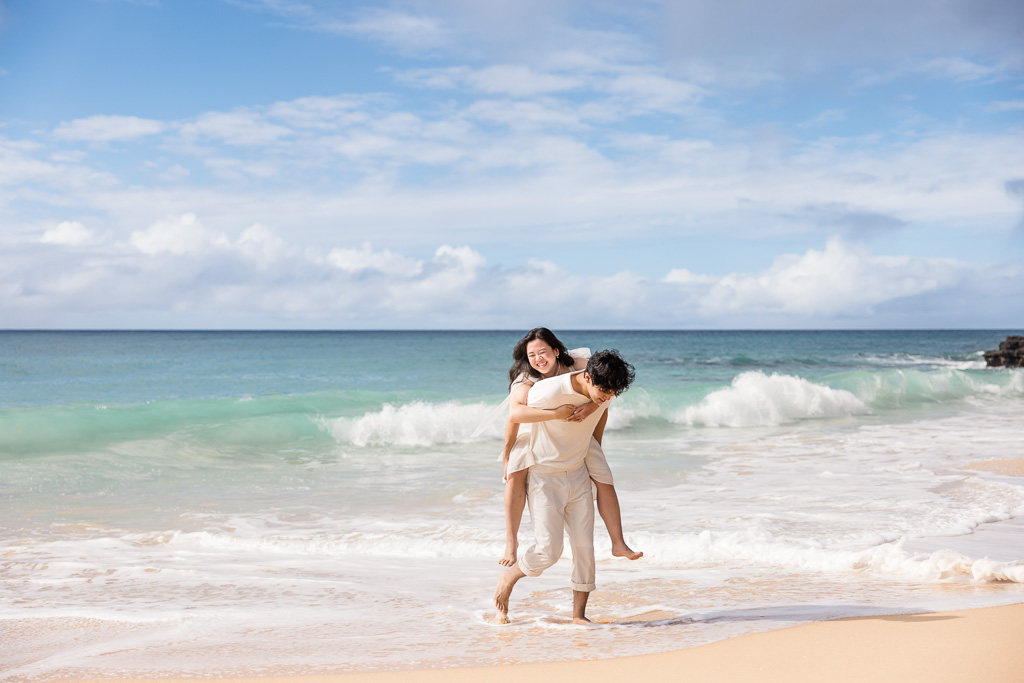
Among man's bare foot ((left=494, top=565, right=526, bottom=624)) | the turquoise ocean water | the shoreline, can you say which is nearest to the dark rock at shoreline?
the turquoise ocean water

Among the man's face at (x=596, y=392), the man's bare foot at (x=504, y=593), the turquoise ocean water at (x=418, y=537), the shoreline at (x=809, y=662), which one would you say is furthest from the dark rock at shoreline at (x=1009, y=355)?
the man's face at (x=596, y=392)

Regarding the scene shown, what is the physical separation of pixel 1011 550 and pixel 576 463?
13.4 ft

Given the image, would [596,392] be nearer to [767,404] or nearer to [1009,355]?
[767,404]

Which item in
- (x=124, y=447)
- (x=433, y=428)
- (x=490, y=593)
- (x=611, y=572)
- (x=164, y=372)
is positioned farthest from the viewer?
(x=164, y=372)

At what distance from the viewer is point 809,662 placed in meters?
3.75

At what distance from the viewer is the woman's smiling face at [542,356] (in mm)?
4449

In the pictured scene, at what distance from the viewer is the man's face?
3955 mm

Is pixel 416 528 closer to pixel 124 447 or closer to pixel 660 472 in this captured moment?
pixel 660 472

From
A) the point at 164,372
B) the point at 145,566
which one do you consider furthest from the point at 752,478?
the point at 164,372

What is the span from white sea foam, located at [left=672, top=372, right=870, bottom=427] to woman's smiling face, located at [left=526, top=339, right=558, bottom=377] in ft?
44.5

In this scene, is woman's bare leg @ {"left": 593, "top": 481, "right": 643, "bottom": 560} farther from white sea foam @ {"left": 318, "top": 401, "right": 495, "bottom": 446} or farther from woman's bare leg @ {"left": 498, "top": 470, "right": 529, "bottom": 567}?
white sea foam @ {"left": 318, "top": 401, "right": 495, "bottom": 446}

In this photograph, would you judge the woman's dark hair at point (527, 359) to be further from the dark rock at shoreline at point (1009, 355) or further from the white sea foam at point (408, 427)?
the dark rock at shoreline at point (1009, 355)

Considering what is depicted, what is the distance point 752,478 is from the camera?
32.1 ft

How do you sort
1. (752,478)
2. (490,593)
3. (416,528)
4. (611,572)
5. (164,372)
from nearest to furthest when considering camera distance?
1. (490,593)
2. (611,572)
3. (416,528)
4. (752,478)
5. (164,372)
